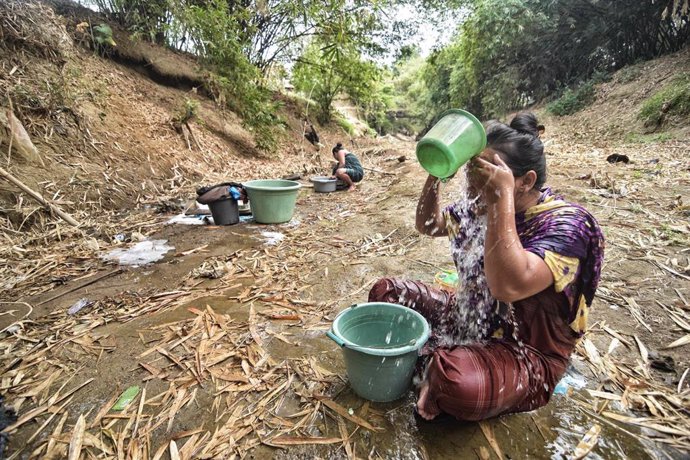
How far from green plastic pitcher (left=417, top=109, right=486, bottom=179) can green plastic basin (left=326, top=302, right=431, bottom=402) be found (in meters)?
0.82

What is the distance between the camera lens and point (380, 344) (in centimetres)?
208

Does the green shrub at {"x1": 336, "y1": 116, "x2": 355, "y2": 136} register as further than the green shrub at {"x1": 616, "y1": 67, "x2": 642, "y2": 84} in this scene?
Yes

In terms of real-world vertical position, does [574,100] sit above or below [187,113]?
above

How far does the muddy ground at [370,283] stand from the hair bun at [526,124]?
1.40 meters

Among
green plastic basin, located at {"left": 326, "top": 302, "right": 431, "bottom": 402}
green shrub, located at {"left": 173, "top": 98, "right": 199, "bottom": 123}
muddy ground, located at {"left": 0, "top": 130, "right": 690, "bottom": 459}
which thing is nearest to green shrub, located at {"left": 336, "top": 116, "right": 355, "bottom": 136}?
green shrub, located at {"left": 173, "top": 98, "right": 199, "bottom": 123}

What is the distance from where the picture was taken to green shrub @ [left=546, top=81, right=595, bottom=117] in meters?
12.4

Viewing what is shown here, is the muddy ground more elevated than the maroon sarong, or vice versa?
the maroon sarong

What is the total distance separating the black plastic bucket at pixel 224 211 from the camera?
4703mm

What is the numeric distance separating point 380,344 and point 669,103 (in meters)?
10.5

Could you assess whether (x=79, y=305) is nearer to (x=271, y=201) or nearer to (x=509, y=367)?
(x=271, y=201)

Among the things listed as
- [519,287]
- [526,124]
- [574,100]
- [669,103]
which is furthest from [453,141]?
[574,100]

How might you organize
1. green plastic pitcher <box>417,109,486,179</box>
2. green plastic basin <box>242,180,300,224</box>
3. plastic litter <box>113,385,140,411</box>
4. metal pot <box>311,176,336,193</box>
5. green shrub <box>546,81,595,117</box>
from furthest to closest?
green shrub <box>546,81,595,117</box> < metal pot <box>311,176,336,193</box> < green plastic basin <box>242,180,300,224</box> < plastic litter <box>113,385,140,411</box> < green plastic pitcher <box>417,109,486,179</box>

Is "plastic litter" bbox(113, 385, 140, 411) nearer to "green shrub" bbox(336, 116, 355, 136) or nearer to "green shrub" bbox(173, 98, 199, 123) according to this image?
"green shrub" bbox(173, 98, 199, 123)

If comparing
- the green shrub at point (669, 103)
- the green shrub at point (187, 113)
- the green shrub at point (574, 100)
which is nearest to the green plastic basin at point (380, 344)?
the green shrub at point (187, 113)
